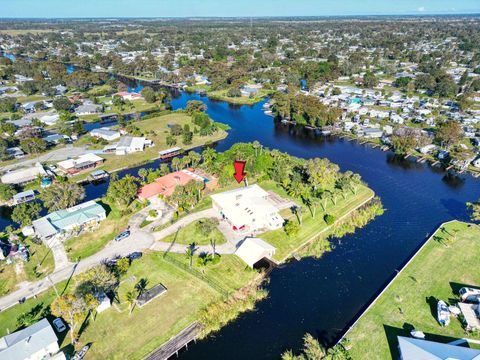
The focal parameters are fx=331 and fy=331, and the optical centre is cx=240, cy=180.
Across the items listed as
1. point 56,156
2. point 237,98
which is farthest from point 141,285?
point 237,98

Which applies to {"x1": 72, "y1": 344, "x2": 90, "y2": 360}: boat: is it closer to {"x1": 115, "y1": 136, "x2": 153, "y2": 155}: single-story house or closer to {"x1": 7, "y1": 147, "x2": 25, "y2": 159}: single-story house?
{"x1": 115, "y1": 136, "x2": 153, "y2": 155}: single-story house

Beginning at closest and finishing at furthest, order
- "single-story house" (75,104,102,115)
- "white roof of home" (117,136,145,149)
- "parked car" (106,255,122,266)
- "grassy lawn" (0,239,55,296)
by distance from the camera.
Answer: "grassy lawn" (0,239,55,296) < "parked car" (106,255,122,266) < "white roof of home" (117,136,145,149) < "single-story house" (75,104,102,115)

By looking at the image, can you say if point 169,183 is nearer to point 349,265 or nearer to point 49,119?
point 349,265

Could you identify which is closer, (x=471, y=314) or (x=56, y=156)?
(x=471, y=314)

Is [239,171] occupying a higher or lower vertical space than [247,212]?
lower

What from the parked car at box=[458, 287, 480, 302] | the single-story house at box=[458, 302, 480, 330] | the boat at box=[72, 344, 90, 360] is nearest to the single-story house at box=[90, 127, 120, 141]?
the boat at box=[72, 344, 90, 360]

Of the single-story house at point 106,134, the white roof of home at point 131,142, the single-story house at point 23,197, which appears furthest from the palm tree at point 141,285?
the single-story house at point 106,134

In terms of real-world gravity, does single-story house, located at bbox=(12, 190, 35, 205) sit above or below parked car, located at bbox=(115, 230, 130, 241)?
below
